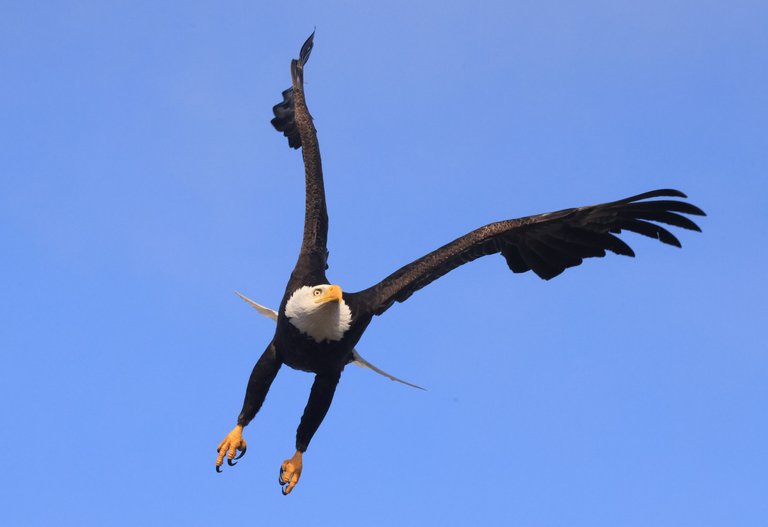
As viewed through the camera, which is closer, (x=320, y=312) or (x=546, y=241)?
(x=320, y=312)

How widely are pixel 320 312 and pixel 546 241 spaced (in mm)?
2622

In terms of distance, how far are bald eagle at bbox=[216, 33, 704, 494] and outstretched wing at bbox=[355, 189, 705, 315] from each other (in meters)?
0.01

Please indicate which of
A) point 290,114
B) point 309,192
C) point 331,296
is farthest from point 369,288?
point 290,114

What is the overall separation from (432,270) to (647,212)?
7.21 feet

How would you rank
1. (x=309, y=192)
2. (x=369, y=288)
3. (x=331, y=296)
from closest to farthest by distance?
(x=331, y=296) < (x=369, y=288) < (x=309, y=192)

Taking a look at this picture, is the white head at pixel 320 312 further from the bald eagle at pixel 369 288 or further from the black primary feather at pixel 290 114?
the black primary feather at pixel 290 114

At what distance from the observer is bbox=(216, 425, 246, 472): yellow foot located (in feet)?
46.1

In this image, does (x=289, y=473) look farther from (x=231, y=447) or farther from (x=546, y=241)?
(x=546, y=241)

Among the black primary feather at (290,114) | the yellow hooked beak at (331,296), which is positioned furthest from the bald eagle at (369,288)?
the black primary feather at (290,114)

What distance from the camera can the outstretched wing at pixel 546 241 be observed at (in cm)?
1424

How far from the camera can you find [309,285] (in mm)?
14258

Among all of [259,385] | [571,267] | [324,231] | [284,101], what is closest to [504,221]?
[571,267]

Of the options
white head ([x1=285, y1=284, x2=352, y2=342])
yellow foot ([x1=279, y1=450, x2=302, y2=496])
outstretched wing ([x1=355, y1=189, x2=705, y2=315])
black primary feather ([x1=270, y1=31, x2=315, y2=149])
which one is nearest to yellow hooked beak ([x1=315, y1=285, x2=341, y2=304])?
white head ([x1=285, y1=284, x2=352, y2=342])

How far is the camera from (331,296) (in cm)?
1370
